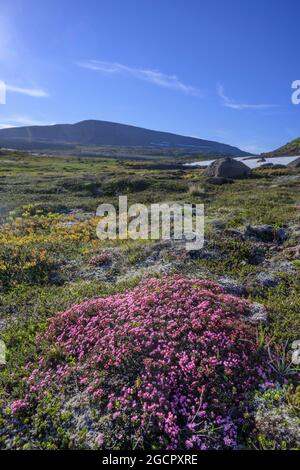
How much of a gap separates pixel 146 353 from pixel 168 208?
1870 centimetres

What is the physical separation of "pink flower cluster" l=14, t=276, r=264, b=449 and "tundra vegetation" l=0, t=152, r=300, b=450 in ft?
0.10

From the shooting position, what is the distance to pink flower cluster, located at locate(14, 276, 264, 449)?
5.90 meters

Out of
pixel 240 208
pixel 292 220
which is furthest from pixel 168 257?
pixel 240 208

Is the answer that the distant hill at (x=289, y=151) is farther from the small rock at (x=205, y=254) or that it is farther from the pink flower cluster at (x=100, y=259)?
the pink flower cluster at (x=100, y=259)

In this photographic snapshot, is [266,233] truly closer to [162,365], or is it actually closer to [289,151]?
[162,365]

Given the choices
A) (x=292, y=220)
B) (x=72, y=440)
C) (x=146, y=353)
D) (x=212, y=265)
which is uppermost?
(x=292, y=220)

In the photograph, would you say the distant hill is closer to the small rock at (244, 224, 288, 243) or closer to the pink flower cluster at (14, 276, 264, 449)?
the small rock at (244, 224, 288, 243)

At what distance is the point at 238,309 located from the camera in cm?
895

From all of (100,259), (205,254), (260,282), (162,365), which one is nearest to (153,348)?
(162,365)

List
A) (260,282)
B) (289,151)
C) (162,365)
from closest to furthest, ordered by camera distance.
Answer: (162,365), (260,282), (289,151)

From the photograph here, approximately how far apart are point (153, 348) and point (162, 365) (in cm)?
64

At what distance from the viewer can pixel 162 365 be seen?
6.93 metres

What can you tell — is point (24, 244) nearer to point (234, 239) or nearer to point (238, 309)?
point (234, 239)

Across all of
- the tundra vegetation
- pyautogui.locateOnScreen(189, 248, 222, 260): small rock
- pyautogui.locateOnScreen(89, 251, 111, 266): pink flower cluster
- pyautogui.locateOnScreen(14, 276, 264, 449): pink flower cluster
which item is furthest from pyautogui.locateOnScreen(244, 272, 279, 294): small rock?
pyautogui.locateOnScreen(89, 251, 111, 266): pink flower cluster
